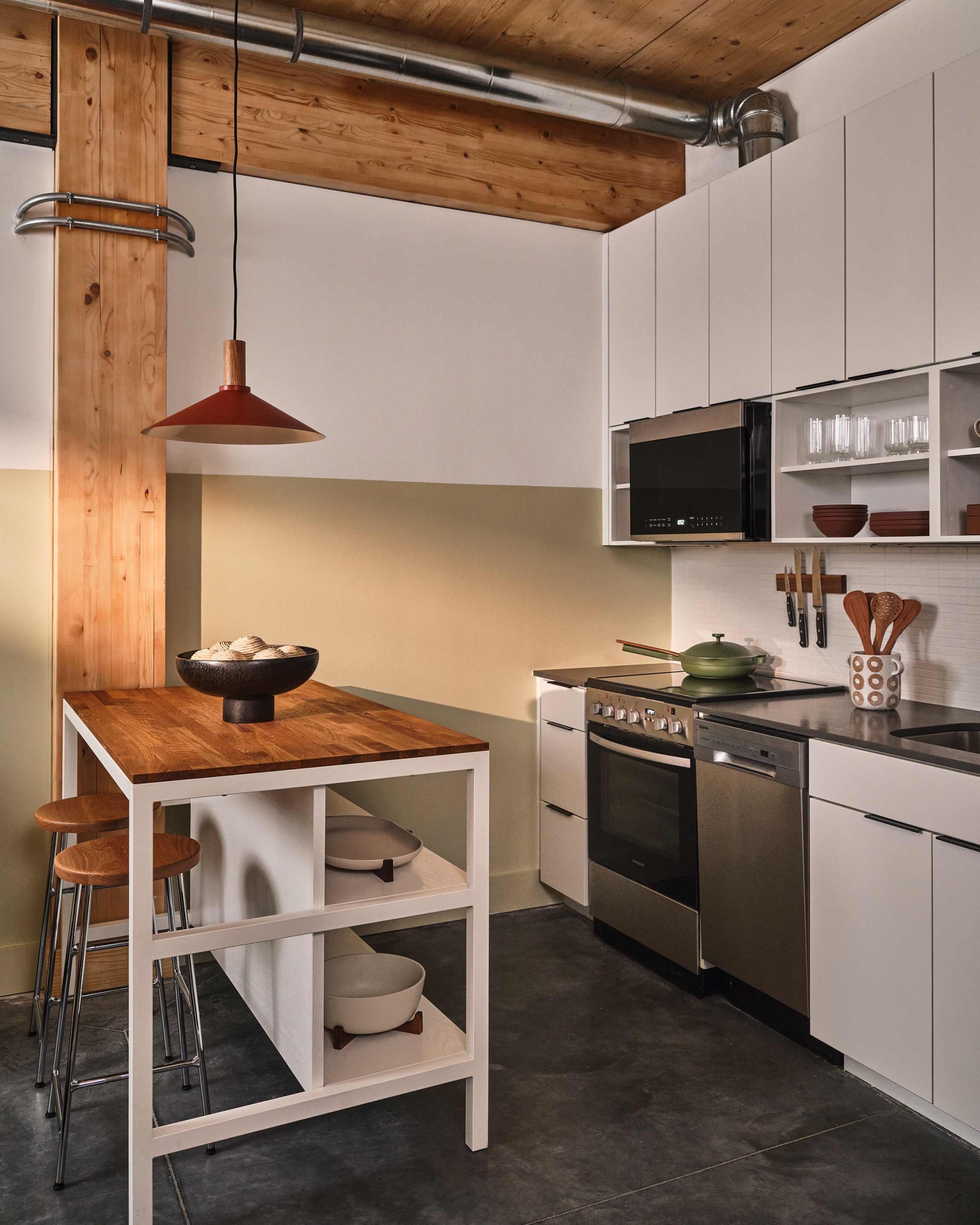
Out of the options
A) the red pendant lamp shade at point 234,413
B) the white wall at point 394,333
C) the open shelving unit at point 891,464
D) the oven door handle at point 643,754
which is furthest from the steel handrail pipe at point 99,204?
the oven door handle at point 643,754

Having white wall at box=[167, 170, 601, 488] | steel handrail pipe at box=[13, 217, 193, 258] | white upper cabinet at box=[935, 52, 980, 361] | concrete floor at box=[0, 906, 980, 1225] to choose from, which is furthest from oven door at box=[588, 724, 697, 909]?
steel handrail pipe at box=[13, 217, 193, 258]

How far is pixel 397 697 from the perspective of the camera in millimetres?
4035

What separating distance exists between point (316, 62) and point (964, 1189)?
151 inches

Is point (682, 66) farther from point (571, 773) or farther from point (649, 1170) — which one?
point (649, 1170)

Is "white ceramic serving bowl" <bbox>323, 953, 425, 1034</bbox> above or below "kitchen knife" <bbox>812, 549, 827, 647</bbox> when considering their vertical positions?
below

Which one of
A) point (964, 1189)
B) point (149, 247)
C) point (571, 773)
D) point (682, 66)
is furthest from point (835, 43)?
point (964, 1189)

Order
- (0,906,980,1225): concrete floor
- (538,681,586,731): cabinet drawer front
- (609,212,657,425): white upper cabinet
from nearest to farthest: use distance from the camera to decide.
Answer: (0,906,980,1225): concrete floor
(538,681,586,731): cabinet drawer front
(609,212,657,425): white upper cabinet

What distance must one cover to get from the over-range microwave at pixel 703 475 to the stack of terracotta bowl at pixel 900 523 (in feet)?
1.54

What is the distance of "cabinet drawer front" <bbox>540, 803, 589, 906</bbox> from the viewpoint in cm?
398

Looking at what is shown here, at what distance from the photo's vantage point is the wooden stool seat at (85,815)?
9.36 ft

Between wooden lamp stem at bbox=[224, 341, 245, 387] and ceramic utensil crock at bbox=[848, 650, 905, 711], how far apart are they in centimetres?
208

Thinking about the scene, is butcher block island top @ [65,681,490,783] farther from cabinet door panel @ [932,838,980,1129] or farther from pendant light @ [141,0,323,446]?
cabinet door panel @ [932,838,980,1129]

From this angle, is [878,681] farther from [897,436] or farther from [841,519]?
[897,436]

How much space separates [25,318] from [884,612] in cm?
302
